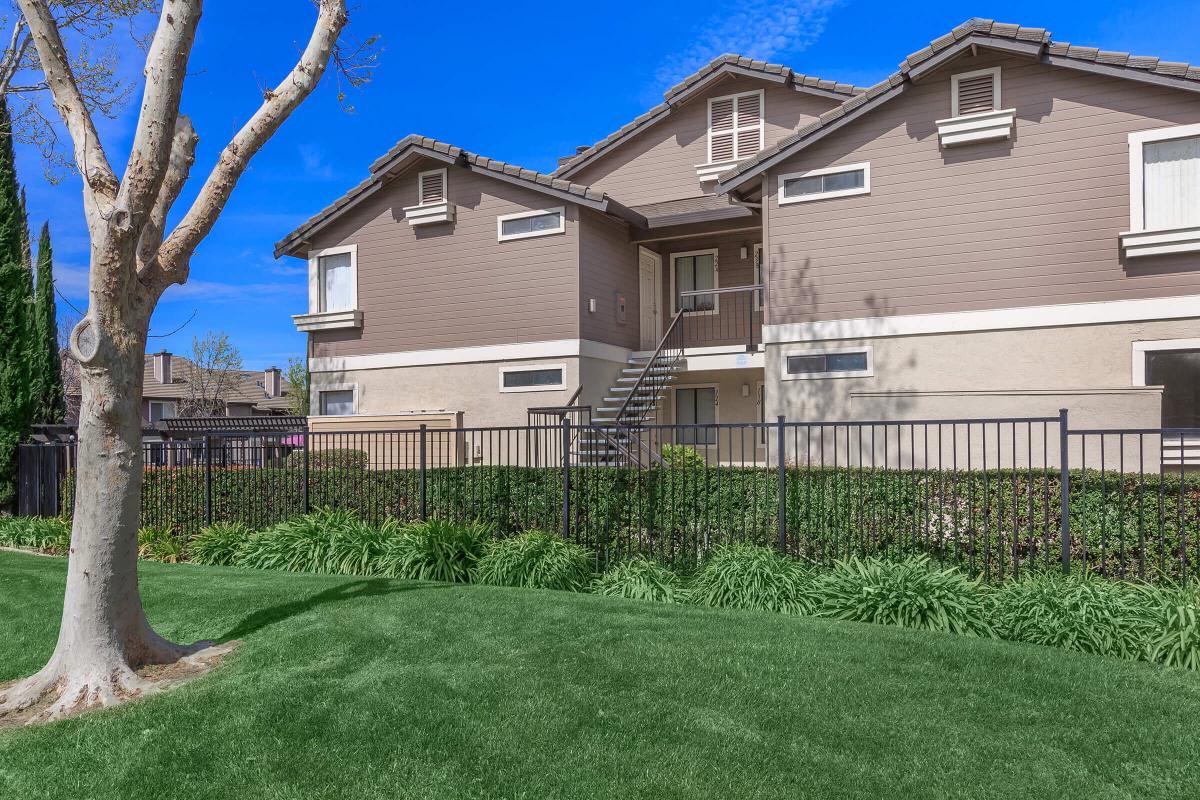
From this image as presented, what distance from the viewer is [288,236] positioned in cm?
1781

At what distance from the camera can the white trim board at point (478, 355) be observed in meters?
15.6

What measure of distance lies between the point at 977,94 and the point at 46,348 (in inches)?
691

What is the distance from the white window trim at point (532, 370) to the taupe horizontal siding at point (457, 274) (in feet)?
1.84

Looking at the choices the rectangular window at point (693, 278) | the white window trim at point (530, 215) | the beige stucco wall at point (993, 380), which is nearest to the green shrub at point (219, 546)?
the white window trim at point (530, 215)

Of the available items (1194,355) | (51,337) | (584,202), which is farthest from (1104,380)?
(51,337)

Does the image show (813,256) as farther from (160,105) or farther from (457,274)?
(160,105)

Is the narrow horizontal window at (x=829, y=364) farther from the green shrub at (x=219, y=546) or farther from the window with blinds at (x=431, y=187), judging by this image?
the green shrub at (x=219, y=546)

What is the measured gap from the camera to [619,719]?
475 centimetres

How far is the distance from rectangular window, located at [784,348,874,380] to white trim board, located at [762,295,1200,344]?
25cm

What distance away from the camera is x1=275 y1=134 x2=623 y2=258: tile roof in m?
15.4

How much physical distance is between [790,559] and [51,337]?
598 inches

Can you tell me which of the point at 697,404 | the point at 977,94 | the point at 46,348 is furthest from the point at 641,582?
the point at 46,348

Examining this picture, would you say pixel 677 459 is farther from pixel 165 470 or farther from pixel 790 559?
pixel 165 470

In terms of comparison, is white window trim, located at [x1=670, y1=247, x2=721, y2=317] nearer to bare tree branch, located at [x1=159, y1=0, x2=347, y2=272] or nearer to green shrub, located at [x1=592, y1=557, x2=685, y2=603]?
green shrub, located at [x1=592, y1=557, x2=685, y2=603]
